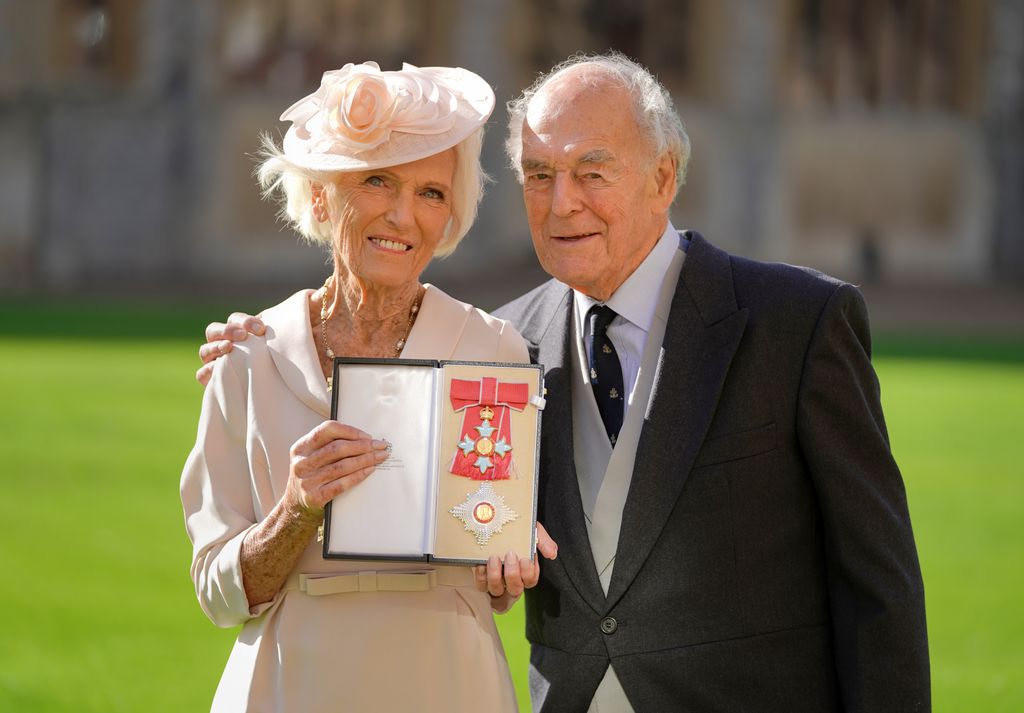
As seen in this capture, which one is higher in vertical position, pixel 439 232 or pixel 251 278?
pixel 439 232

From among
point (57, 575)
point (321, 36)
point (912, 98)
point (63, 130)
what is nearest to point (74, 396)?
point (57, 575)

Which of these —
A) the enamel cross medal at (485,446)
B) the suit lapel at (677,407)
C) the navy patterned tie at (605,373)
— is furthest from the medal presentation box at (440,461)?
A: the navy patterned tie at (605,373)

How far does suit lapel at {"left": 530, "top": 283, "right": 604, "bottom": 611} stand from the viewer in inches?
128

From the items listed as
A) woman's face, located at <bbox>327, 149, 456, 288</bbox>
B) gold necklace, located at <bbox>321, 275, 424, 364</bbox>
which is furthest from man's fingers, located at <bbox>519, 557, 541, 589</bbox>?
woman's face, located at <bbox>327, 149, 456, 288</bbox>

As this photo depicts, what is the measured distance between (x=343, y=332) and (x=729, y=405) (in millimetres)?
922

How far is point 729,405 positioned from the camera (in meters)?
3.26

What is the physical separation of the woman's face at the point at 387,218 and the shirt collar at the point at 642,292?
63 centimetres

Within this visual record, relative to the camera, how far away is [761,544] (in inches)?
127

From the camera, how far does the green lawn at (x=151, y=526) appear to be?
229 inches

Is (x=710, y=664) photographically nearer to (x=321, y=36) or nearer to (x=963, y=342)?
(x=963, y=342)

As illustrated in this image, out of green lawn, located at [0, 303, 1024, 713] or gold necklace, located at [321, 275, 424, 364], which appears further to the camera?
green lawn, located at [0, 303, 1024, 713]

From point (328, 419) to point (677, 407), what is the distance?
85 cm

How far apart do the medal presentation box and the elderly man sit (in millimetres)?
459

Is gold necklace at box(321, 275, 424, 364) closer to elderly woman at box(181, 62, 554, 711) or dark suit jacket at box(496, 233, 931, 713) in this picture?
elderly woman at box(181, 62, 554, 711)
